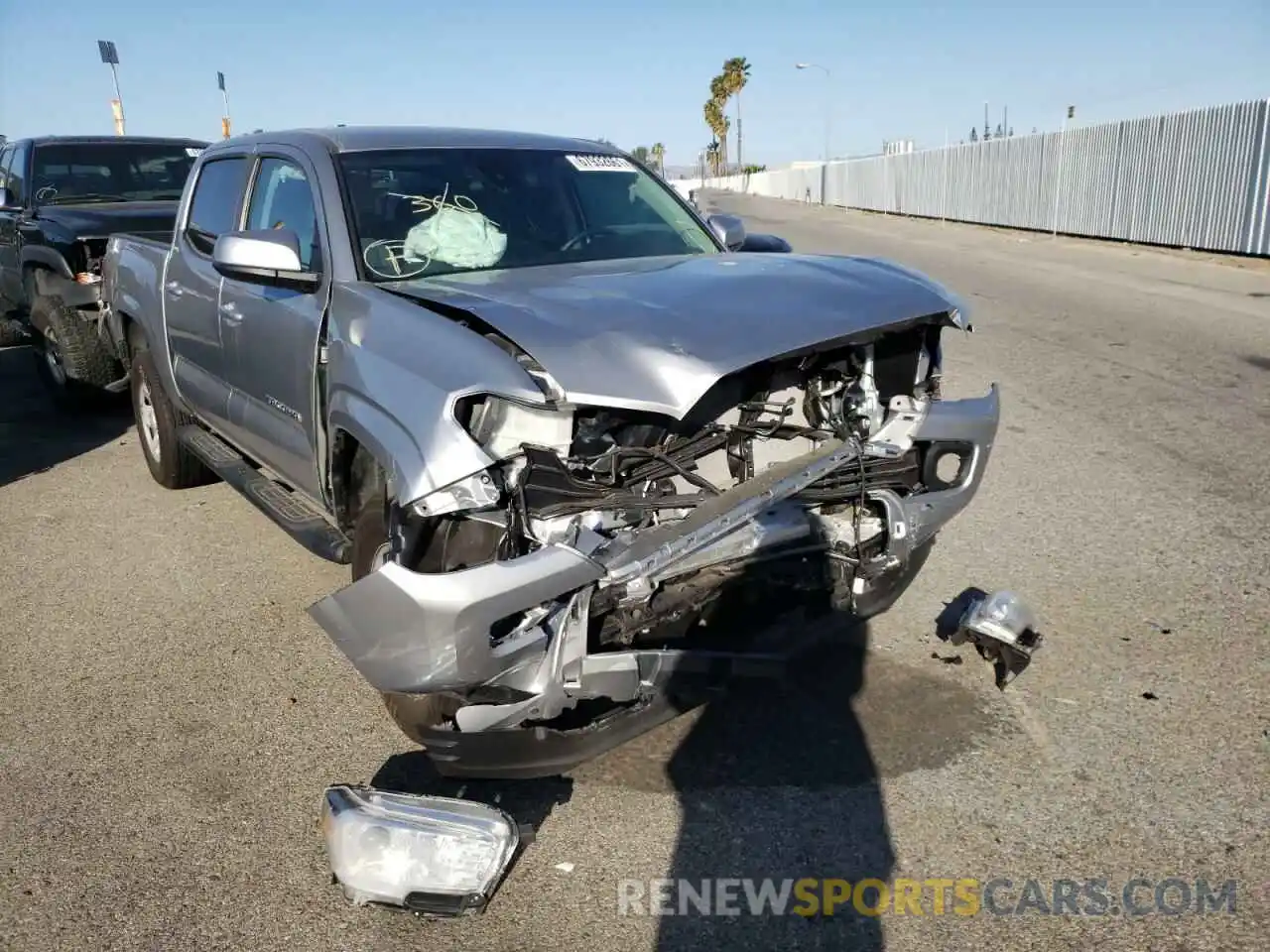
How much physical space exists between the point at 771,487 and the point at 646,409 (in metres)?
0.53

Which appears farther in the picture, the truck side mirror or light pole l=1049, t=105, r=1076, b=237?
light pole l=1049, t=105, r=1076, b=237

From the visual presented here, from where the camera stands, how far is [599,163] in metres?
4.85

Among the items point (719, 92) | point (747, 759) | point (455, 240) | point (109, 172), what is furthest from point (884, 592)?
point (719, 92)

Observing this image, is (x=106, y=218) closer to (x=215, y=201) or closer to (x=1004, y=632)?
(x=215, y=201)

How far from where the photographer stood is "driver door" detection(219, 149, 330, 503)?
3.79 m

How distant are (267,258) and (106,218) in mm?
5659

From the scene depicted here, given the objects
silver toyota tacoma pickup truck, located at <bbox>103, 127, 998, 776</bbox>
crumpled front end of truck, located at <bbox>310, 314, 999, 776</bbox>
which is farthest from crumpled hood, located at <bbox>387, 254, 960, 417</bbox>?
crumpled front end of truck, located at <bbox>310, 314, 999, 776</bbox>

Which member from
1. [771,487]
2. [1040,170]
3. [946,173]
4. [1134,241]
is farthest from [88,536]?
[946,173]

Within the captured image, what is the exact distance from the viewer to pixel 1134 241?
72.5 ft

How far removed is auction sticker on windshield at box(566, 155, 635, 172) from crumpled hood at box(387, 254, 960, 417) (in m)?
0.99

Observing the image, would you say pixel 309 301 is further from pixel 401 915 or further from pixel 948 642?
pixel 948 642

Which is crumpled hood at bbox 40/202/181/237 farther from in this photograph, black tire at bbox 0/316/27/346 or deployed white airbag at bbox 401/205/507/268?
deployed white airbag at bbox 401/205/507/268

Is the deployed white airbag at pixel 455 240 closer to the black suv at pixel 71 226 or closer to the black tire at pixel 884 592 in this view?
the black tire at pixel 884 592

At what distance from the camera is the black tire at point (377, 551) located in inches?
117
